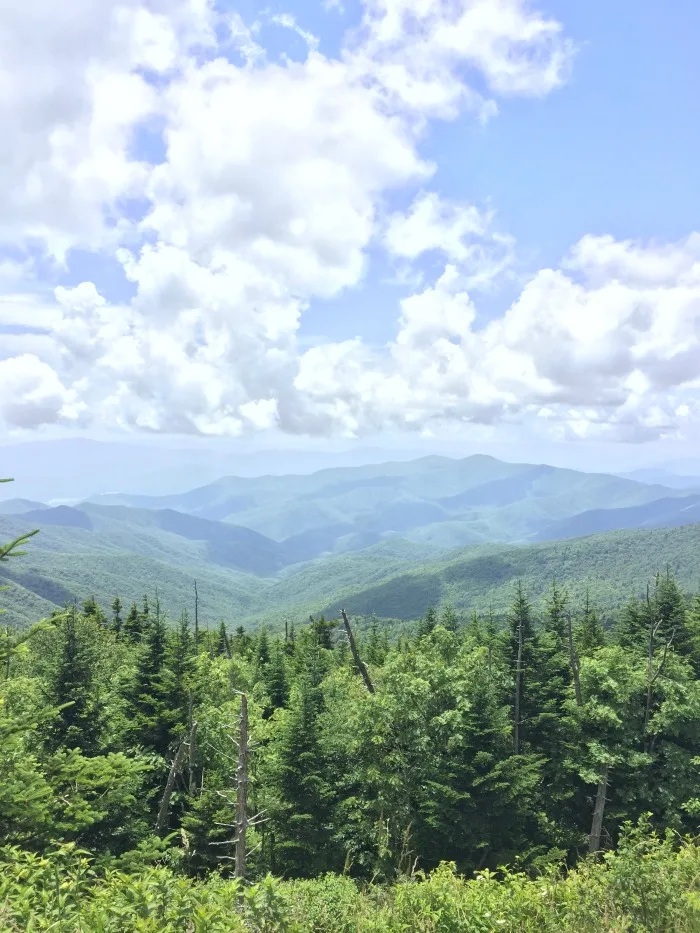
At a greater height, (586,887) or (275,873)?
(586,887)

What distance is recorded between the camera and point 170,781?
957 inches

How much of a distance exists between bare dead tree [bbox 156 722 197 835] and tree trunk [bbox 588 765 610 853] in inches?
875

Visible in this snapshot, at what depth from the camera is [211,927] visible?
716cm

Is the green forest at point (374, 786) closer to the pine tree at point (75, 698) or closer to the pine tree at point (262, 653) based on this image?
the pine tree at point (75, 698)

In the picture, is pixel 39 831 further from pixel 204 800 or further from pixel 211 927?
pixel 204 800

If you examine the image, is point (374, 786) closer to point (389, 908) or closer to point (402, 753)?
point (402, 753)

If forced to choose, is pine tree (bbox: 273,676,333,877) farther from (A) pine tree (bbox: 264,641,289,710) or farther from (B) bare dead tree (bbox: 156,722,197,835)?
(A) pine tree (bbox: 264,641,289,710)

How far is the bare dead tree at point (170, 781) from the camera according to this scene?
24.3 m

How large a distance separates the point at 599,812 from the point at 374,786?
13179mm

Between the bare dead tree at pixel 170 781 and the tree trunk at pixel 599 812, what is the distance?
22.2 m

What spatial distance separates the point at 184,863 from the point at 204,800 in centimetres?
255

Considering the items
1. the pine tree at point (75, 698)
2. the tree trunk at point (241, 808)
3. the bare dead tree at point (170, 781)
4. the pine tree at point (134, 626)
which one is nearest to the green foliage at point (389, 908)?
the tree trunk at point (241, 808)

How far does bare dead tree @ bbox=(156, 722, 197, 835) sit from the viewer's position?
24.3 metres

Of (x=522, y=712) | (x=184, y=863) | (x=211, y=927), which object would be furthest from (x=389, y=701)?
(x=211, y=927)
